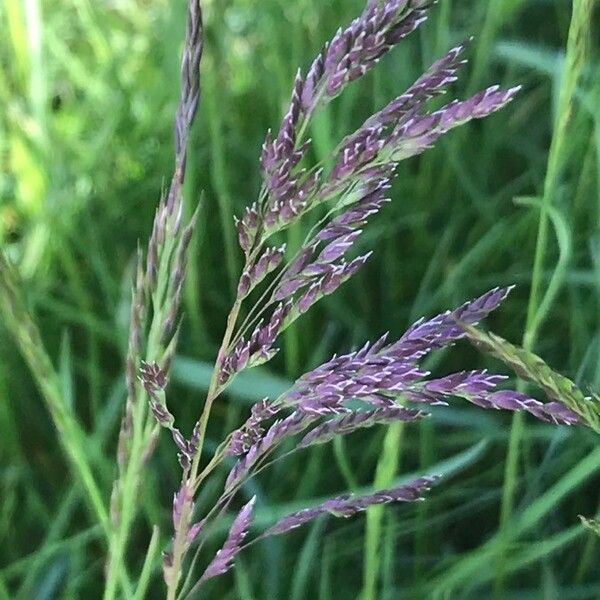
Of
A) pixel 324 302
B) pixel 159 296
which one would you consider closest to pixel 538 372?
pixel 159 296

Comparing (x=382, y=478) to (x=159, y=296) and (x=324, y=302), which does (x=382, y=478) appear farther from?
(x=324, y=302)

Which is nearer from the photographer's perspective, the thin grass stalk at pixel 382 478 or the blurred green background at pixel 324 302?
the thin grass stalk at pixel 382 478

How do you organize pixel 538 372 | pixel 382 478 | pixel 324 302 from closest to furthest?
pixel 538 372 → pixel 382 478 → pixel 324 302

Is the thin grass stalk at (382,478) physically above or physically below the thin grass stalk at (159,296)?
below

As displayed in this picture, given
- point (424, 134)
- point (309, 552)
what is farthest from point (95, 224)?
point (424, 134)

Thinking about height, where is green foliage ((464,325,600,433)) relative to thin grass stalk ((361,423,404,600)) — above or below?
above

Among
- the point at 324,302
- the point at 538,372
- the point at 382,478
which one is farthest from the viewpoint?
the point at 324,302

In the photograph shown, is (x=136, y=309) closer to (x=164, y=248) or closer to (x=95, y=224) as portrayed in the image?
(x=164, y=248)

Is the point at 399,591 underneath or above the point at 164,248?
underneath
